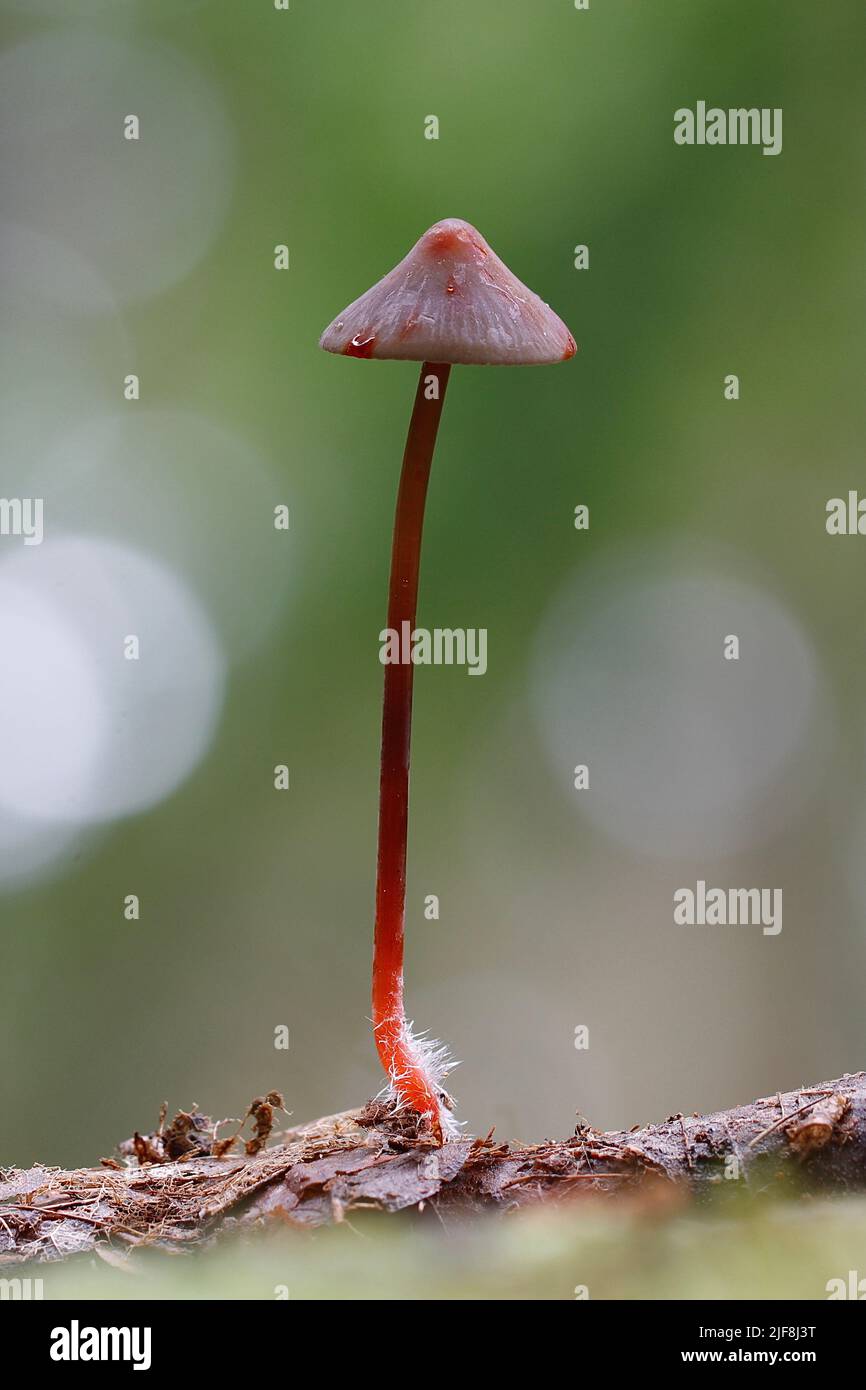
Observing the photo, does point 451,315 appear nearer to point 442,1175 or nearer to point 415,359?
point 415,359

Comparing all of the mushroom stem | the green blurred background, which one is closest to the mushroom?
the mushroom stem

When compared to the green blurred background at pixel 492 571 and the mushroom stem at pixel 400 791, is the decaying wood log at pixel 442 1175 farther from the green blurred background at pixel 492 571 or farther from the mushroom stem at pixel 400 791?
the green blurred background at pixel 492 571

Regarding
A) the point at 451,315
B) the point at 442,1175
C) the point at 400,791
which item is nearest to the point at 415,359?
the point at 451,315

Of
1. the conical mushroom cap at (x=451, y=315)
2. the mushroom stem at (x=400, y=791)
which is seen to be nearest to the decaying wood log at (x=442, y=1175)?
the mushroom stem at (x=400, y=791)

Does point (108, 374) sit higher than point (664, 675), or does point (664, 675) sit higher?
point (108, 374)

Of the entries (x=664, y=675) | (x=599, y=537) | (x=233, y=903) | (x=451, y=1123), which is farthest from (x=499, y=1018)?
(x=451, y=1123)

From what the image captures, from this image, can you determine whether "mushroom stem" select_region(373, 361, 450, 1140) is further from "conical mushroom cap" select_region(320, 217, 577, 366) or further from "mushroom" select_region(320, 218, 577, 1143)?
"conical mushroom cap" select_region(320, 217, 577, 366)

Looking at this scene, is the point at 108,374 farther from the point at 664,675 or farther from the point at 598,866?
the point at 598,866
